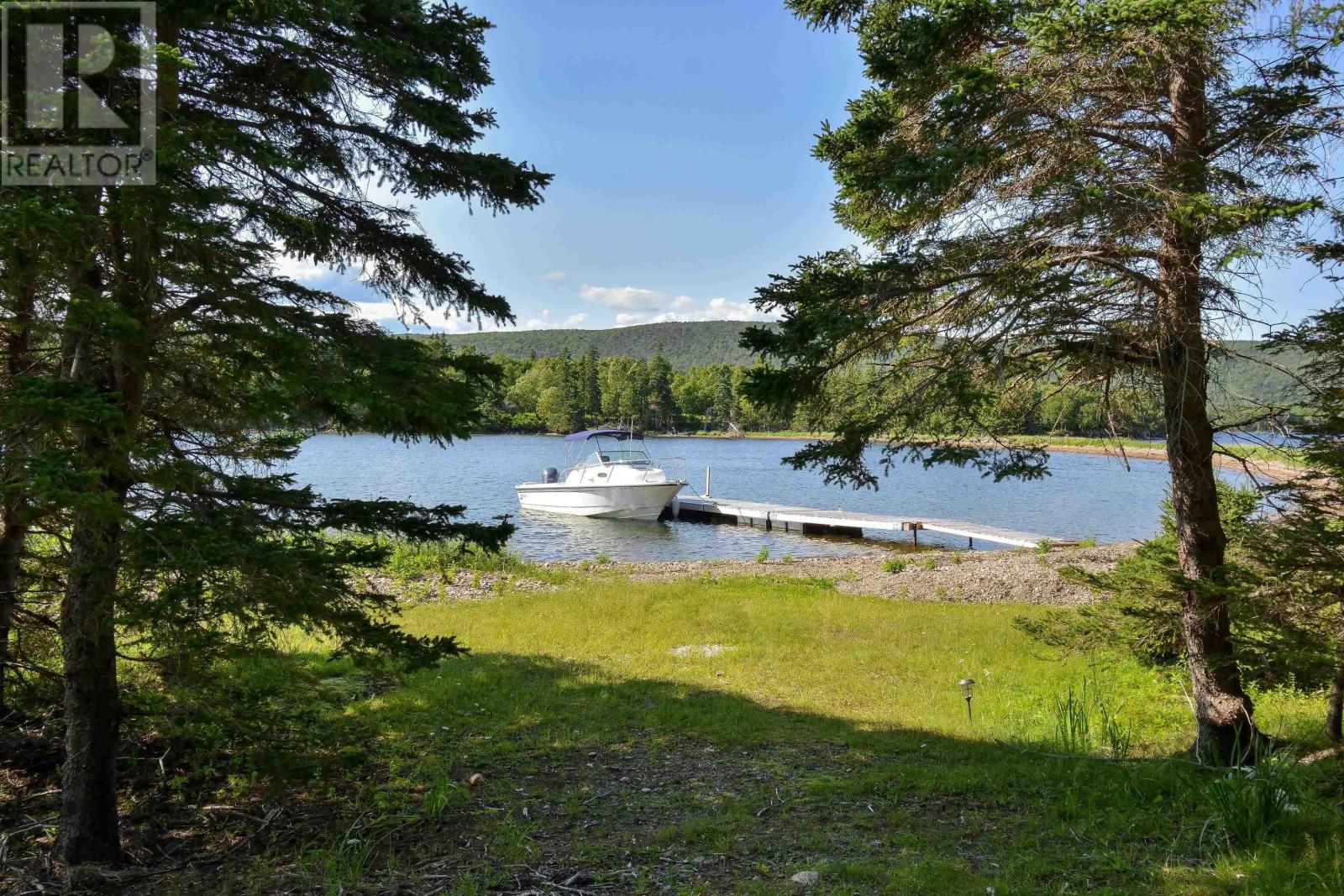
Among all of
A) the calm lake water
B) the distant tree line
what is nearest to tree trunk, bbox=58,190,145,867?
the calm lake water

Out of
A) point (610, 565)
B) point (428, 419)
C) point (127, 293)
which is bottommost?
point (610, 565)

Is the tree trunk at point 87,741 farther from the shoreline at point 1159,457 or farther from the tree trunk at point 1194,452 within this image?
the tree trunk at point 1194,452

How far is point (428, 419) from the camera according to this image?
3.73 m

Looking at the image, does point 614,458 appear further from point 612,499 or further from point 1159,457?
point 1159,457

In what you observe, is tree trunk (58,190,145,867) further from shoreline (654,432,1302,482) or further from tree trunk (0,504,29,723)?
shoreline (654,432,1302,482)

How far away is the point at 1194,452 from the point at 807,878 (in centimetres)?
397

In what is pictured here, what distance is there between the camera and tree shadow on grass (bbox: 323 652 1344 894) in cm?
366

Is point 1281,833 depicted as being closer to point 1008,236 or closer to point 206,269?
point 1008,236

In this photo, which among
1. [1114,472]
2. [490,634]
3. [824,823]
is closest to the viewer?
[824,823]

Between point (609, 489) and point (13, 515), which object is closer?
point (13, 515)

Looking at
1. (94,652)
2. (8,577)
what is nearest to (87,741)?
(94,652)

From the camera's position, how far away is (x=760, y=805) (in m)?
4.72

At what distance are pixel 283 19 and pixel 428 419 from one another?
7.09 ft

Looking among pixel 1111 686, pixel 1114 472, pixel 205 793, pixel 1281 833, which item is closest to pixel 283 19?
pixel 205 793
